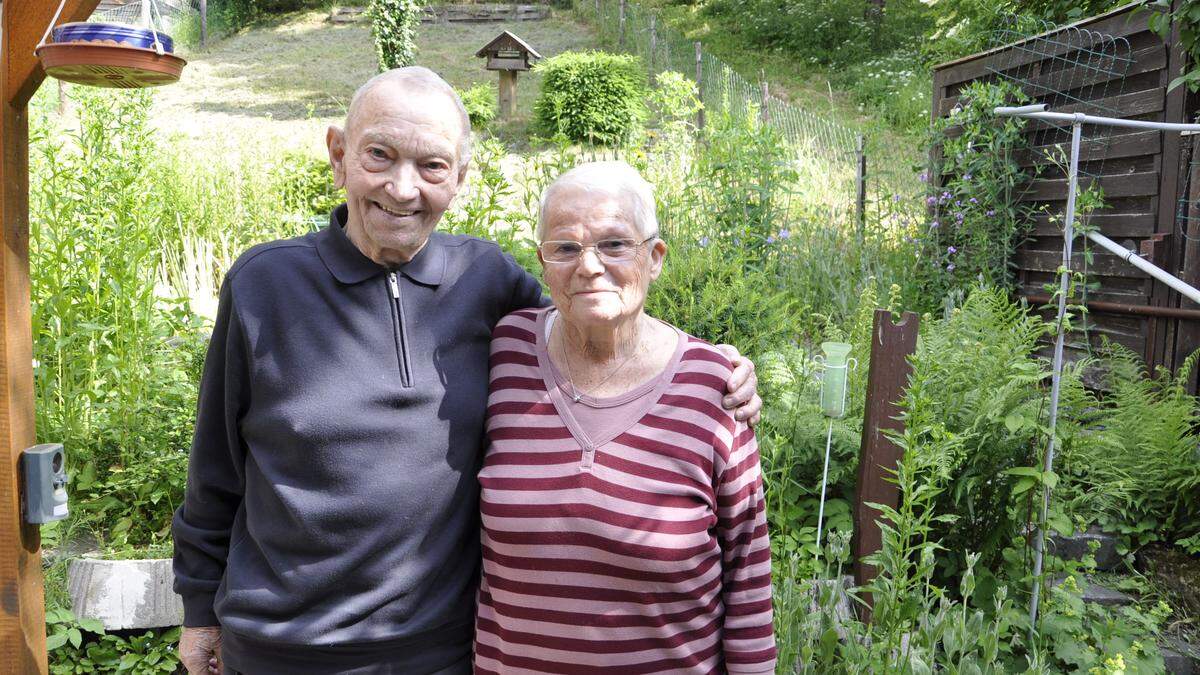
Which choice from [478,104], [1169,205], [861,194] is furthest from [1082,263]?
[478,104]

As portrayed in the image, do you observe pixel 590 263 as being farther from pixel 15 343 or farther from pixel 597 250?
pixel 15 343

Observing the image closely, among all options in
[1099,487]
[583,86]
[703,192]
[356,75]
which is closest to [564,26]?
[356,75]

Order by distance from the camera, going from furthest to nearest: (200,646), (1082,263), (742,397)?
(1082,263), (200,646), (742,397)

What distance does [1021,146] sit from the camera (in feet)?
19.5

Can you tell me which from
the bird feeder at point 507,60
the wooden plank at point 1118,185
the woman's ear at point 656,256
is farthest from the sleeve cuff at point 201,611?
the bird feeder at point 507,60

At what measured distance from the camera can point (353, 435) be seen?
5.34ft

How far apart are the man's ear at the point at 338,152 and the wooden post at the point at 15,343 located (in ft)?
2.30

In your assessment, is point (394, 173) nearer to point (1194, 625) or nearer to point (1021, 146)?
point (1194, 625)

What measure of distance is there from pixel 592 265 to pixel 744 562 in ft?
2.04

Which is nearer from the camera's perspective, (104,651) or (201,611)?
(201,611)

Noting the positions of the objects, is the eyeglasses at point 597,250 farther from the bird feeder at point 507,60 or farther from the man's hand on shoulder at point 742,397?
the bird feeder at point 507,60

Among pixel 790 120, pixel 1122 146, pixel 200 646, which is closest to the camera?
pixel 200 646

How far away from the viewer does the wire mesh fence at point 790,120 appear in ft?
27.4

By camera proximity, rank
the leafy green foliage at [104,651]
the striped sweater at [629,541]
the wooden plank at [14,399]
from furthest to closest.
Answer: the leafy green foliage at [104,651]
the wooden plank at [14,399]
the striped sweater at [629,541]
